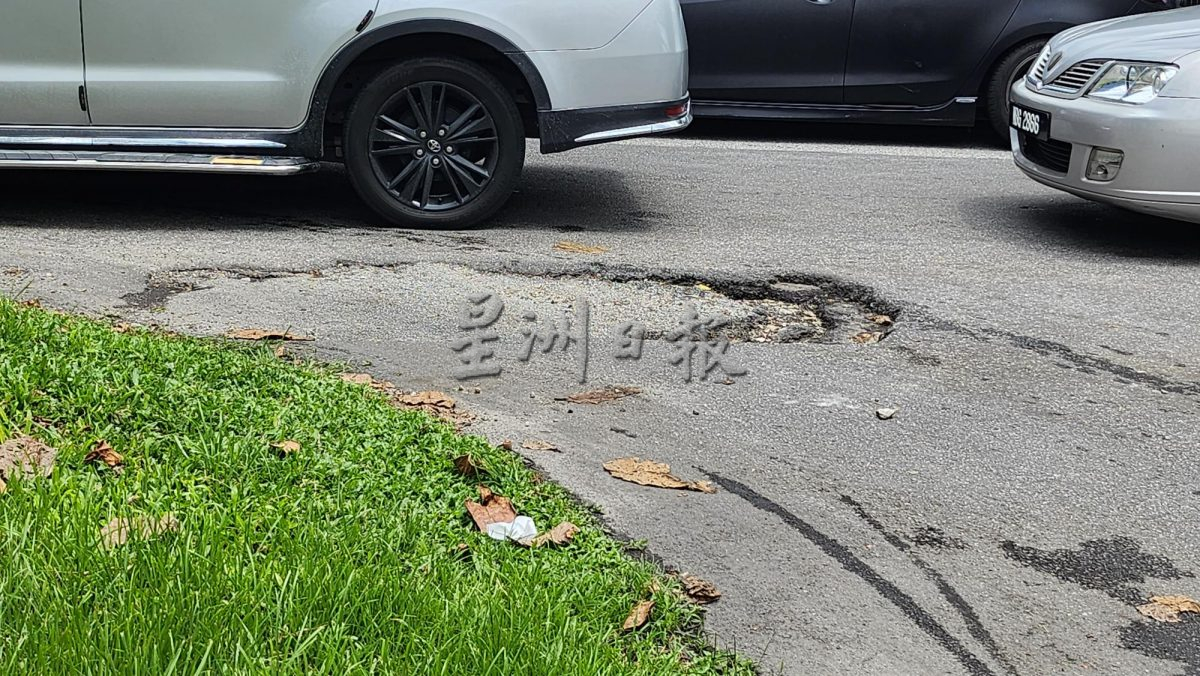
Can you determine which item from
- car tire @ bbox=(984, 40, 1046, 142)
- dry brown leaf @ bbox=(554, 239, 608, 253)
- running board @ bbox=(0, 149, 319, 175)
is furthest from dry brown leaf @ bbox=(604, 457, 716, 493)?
car tire @ bbox=(984, 40, 1046, 142)

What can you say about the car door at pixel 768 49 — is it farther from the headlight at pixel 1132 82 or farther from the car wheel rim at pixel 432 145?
the car wheel rim at pixel 432 145

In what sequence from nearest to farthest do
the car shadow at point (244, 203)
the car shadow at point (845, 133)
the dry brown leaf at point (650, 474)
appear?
the dry brown leaf at point (650, 474), the car shadow at point (244, 203), the car shadow at point (845, 133)

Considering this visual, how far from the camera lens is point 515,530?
3.16 m

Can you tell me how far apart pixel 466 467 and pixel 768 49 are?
645 centimetres

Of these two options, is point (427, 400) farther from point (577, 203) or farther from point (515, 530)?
point (577, 203)

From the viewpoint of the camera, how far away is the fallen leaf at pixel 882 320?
523cm

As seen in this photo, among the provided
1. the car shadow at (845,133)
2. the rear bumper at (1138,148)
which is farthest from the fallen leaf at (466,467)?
the car shadow at (845,133)

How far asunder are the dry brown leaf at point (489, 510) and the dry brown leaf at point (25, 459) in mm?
1014

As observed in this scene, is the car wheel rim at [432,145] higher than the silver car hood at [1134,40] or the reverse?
the reverse

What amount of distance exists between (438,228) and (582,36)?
119cm

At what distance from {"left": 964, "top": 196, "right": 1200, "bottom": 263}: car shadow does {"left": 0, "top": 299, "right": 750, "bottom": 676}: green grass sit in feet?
14.0

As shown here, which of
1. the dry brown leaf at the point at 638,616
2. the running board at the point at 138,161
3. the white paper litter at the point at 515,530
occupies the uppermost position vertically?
the running board at the point at 138,161

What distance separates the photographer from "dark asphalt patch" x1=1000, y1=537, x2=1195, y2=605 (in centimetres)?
320

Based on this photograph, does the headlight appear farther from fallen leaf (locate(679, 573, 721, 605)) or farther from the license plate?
fallen leaf (locate(679, 573, 721, 605))
